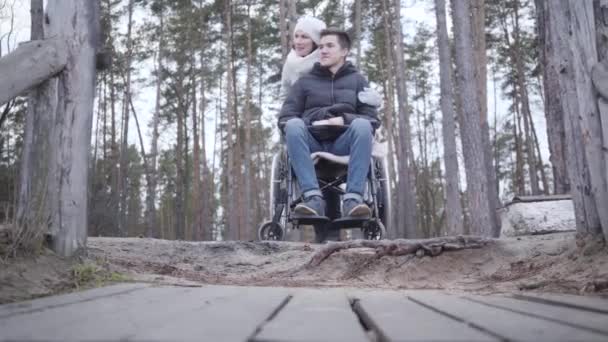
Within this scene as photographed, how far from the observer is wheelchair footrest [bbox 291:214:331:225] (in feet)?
13.4

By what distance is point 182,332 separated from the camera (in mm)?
1043

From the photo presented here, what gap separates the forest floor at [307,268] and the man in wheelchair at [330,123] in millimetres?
466

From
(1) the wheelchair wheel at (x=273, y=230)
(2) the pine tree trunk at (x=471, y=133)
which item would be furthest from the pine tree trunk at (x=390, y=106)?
(1) the wheelchair wheel at (x=273, y=230)

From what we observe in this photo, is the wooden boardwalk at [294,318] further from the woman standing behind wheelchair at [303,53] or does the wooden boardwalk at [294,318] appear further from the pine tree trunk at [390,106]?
the pine tree trunk at [390,106]

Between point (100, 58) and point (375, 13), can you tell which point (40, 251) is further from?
point (375, 13)

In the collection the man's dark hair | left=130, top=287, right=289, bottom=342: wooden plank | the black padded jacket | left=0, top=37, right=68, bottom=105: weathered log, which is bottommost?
left=130, top=287, right=289, bottom=342: wooden plank

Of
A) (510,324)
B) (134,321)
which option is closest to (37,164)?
(134,321)

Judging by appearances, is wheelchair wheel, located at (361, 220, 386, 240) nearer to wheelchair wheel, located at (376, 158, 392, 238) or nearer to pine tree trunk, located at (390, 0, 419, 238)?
wheelchair wheel, located at (376, 158, 392, 238)

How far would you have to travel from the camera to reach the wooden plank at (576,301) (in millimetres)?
1383

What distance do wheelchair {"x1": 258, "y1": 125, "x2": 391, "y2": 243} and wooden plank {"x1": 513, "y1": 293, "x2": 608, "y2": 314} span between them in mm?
2697

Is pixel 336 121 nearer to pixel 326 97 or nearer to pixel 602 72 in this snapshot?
pixel 326 97

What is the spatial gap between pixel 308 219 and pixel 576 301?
281cm

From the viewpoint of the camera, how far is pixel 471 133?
9.34 m

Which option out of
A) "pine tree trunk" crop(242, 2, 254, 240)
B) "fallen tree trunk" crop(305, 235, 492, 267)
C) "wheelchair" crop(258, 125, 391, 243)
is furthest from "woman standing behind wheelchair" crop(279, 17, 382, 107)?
"pine tree trunk" crop(242, 2, 254, 240)
